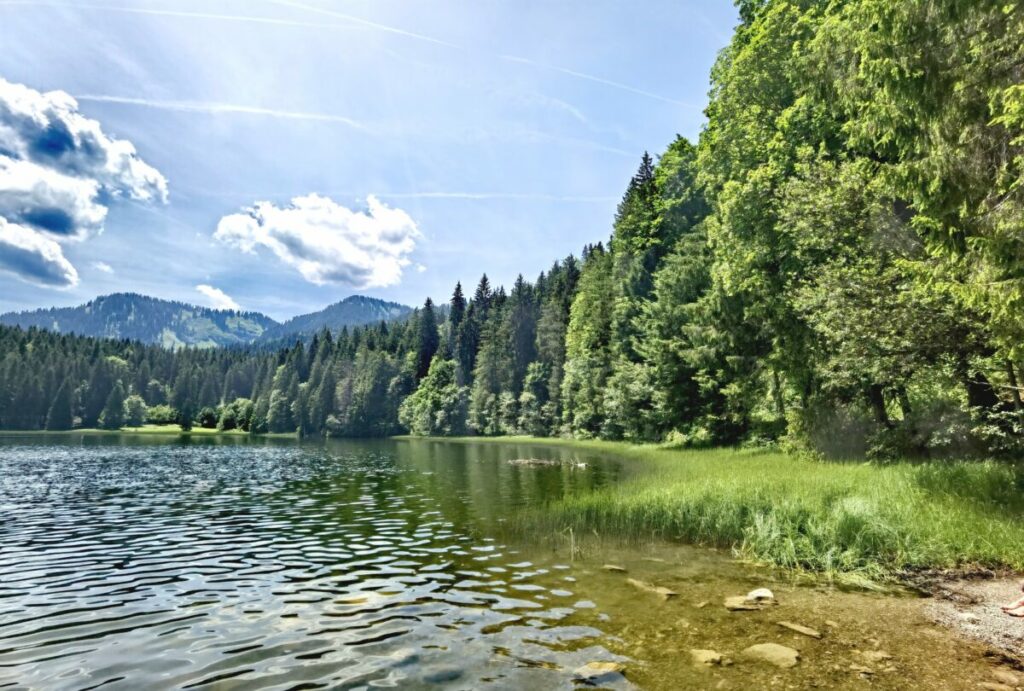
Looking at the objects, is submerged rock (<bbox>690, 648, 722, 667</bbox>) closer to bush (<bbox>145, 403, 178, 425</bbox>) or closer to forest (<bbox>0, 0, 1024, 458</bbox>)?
forest (<bbox>0, 0, 1024, 458</bbox>)

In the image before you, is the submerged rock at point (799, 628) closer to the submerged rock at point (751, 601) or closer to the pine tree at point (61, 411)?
the submerged rock at point (751, 601)

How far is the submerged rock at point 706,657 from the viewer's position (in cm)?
777

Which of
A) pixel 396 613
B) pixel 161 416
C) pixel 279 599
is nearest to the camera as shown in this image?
pixel 396 613

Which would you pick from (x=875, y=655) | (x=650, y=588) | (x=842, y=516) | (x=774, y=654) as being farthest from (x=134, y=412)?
(x=875, y=655)

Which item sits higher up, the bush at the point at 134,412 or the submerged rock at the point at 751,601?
Result: the bush at the point at 134,412

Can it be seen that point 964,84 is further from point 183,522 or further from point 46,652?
point 183,522

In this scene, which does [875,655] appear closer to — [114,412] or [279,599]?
[279,599]

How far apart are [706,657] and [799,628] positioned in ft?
6.67

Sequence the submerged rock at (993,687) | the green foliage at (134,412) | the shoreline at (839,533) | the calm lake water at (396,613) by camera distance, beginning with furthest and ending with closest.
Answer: the green foliage at (134,412) < the shoreline at (839,533) < the calm lake water at (396,613) < the submerged rock at (993,687)

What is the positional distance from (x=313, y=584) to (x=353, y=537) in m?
5.56

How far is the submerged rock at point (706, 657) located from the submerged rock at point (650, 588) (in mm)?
2515

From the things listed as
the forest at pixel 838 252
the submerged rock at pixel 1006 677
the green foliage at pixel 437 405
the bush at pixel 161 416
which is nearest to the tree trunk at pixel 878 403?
the forest at pixel 838 252

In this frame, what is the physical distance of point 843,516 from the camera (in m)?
13.6

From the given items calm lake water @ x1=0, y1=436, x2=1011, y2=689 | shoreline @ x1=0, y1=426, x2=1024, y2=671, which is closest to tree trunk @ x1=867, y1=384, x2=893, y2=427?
shoreline @ x1=0, y1=426, x2=1024, y2=671
